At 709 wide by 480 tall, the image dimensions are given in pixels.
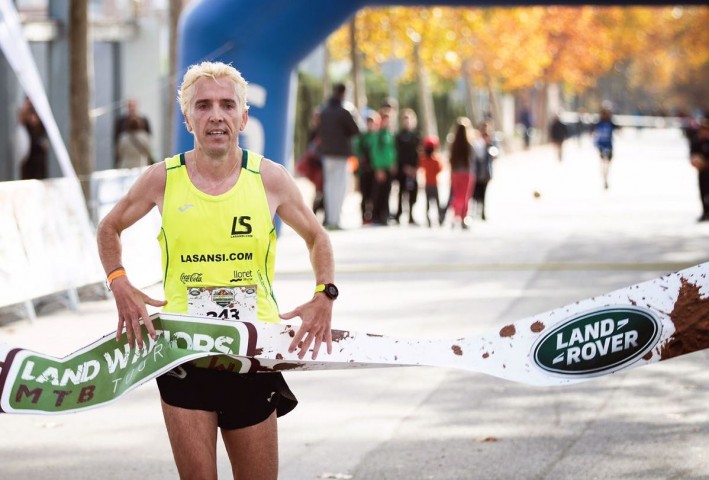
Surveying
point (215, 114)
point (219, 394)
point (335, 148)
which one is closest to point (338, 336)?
point (219, 394)

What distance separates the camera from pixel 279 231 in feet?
65.9

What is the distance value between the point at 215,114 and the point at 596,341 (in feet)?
4.84

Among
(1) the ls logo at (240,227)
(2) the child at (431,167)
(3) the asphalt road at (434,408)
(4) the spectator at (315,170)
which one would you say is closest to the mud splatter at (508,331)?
(1) the ls logo at (240,227)

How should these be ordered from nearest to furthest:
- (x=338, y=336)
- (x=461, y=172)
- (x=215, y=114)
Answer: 1. (x=215, y=114)
2. (x=338, y=336)
3. (x=461, y=172)

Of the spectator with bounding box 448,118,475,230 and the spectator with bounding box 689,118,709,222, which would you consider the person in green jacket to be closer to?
the spectator with bounding box 448,118,475,230

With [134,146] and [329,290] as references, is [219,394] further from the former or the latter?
[134,146]

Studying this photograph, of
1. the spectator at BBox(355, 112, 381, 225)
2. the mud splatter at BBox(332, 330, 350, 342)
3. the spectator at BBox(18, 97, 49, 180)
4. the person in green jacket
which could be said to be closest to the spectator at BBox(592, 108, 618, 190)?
the spectator at BBox(355, 112, 381, 225)

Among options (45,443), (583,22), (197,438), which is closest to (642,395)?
(45,443)

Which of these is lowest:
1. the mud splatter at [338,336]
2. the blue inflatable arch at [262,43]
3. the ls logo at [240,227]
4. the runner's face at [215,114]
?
the mud splatter at [338,336]

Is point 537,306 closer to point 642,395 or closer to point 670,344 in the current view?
point 642,395

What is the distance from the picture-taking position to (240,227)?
4.71m

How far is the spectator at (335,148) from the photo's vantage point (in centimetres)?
2159

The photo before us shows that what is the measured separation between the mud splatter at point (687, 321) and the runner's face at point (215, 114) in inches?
62.3

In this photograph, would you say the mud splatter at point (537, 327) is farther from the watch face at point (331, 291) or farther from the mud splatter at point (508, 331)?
the watch face at point (331, 291)
